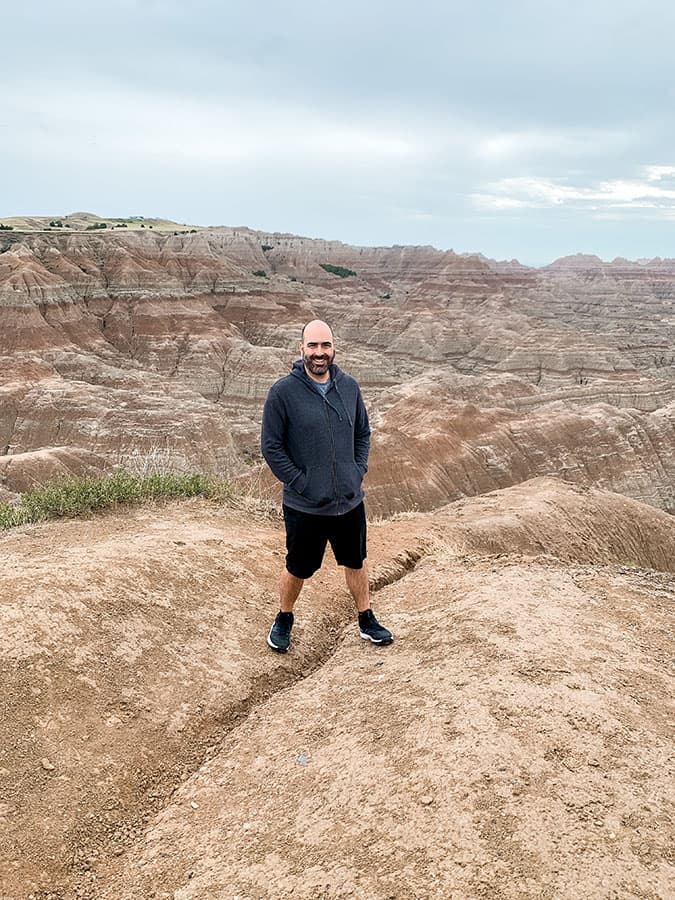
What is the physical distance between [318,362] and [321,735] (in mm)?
2409

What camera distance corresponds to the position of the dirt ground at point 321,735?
8.85 ft

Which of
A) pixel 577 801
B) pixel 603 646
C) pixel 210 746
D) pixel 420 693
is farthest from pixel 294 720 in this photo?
pixel 603 646

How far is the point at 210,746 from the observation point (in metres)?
3.90

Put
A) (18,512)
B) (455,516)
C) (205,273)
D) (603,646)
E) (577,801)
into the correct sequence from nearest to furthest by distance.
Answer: (577,801), (603,646), (18,512), (455,516), (205,273)

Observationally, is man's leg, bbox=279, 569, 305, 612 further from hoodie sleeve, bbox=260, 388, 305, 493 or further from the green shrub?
the green shrub

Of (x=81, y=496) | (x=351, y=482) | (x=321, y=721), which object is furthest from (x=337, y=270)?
(x=321, y=721)

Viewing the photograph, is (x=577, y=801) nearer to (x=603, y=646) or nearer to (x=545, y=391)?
(x=603, y=646)

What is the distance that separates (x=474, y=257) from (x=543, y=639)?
407 ft

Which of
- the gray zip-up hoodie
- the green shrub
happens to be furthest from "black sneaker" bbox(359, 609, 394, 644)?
the green shrub

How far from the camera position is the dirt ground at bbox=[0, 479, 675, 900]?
2.70 meters

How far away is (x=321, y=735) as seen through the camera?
3723mm

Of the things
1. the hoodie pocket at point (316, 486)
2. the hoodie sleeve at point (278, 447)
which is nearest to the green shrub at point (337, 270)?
the hoodie sleeve at point (278, 447)

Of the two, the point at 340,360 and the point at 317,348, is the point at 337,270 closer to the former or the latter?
the point at 340,360

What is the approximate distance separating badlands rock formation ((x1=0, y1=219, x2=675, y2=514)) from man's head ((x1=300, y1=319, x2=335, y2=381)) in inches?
552
